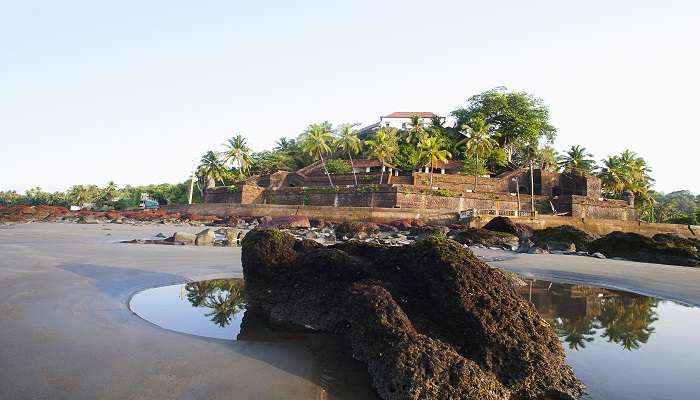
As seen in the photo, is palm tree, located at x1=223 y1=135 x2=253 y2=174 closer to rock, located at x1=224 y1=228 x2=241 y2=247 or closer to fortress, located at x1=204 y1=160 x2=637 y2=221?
fortress, located at x1=204 y1=160 x2=637 y2=221

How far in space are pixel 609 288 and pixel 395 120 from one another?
66.8 m

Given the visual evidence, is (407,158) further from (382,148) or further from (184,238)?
(184,238)

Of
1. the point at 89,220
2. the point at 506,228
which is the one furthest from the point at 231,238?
the point at 89,220

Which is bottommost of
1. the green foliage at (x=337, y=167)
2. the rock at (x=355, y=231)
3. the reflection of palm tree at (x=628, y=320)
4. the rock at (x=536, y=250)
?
the rock at (x=536, y=250)

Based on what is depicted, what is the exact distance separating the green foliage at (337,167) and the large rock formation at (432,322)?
5118 centimetres

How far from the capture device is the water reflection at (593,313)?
591 centimetres

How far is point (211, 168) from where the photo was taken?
206 ft

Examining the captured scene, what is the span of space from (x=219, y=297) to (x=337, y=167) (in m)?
50.4

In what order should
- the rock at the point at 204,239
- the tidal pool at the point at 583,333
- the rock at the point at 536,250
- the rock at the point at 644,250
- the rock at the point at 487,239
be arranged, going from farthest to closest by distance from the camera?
the rock at the point at 487,239
the rock at the point at 536,250
the rock at the point at 204,239
the rock at the point at 644,250
the tidal pool at the point at 583,333

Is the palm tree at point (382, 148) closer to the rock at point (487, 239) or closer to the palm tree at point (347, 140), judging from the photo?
the palm tree at point (347, 140)

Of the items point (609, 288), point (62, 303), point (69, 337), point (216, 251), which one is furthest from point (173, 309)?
point (609, 288)

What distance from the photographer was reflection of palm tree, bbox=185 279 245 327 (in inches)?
246

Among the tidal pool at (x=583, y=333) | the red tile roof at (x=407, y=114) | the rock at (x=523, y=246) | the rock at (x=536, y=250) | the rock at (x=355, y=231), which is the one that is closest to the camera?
the tidal pool at (x=583, y=333)

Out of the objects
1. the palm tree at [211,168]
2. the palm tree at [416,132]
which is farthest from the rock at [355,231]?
the palm tree at [211,168]
